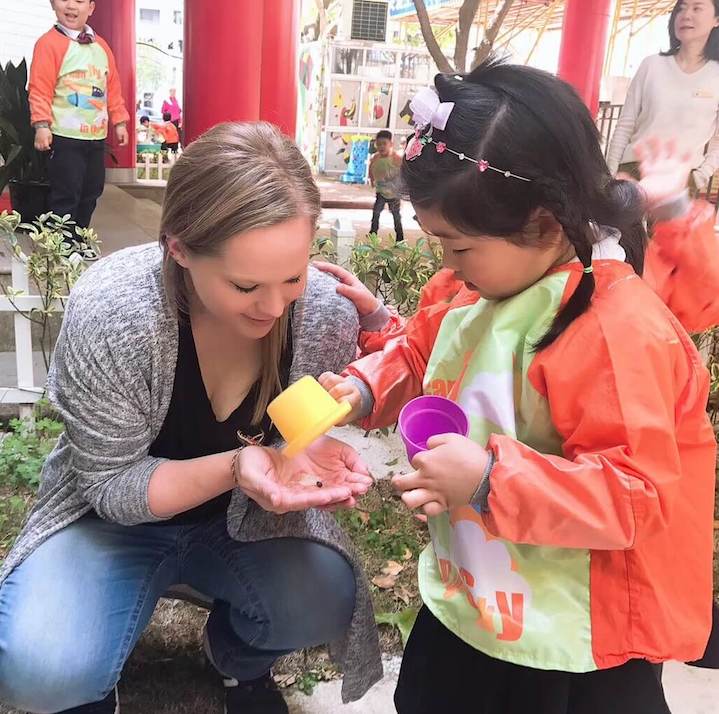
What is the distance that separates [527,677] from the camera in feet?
4.18

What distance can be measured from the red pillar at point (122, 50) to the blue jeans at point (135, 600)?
7.40m

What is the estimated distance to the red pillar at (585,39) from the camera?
19.6ft

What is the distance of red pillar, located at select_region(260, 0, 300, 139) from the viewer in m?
6.48

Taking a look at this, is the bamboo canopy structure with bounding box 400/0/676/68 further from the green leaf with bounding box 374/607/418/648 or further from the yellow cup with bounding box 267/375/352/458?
the yellow cup with bounding box 267/375/352/458

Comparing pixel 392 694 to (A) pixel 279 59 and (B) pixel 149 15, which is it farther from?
(B) pixel 149 15

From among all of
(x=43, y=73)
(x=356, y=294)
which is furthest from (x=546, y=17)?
(x=356, y=294)

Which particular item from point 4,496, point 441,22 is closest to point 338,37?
point 441,22

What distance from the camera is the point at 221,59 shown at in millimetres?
4480

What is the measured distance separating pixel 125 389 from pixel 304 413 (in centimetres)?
43

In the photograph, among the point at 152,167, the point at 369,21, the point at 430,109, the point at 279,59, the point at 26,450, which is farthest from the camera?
the point at 152,167

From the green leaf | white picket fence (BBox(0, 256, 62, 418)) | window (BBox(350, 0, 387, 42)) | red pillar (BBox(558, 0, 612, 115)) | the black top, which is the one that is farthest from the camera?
window (BBox(350, 0, 387, 42))

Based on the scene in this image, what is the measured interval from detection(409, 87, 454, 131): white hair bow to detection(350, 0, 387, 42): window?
28.1 feet

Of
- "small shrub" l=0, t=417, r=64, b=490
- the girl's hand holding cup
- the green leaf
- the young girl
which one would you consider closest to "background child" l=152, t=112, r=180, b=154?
"small shrub" l=0, t=417, r=64, b=490

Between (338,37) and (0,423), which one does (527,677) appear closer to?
(0,423)
